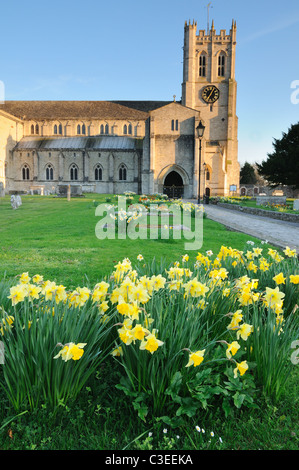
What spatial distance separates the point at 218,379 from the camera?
92.4 inches

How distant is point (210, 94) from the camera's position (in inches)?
2018

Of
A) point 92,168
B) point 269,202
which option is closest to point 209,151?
point 92,168

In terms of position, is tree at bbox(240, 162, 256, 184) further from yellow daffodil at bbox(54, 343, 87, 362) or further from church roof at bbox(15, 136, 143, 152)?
yellow daffodil at bbox(54, 343, 87, 362)

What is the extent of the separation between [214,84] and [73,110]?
22644 millimetres

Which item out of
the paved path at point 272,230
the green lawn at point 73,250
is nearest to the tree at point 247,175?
the paved path at point 272,230

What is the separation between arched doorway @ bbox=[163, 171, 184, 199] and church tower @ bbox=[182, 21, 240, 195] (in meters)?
7.11

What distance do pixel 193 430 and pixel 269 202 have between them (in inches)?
1111

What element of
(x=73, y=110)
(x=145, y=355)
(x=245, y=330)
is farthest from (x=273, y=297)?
(x=73, y=110)

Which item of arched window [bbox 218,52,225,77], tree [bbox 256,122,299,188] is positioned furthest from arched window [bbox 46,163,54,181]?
tree [bbox 256,122,299,188]

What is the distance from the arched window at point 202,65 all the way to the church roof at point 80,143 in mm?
14167

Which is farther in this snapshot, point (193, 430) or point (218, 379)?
point (218, 379)

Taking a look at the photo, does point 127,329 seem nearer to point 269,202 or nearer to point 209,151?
point 269,202

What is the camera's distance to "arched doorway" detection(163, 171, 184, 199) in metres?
47.8
